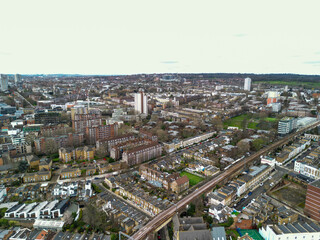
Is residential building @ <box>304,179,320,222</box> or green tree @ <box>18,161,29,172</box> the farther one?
green tree @ <box>18,161,29,172</box>

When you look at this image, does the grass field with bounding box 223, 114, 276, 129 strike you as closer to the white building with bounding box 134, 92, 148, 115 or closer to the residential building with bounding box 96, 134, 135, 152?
the white building with bounding box 134, 92, 148, 115

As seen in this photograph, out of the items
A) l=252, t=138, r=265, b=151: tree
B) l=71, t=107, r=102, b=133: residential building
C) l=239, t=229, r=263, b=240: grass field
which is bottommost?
l=239, t=229, r=263, b=240: grass field

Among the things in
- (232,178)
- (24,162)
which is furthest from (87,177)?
(232,178)

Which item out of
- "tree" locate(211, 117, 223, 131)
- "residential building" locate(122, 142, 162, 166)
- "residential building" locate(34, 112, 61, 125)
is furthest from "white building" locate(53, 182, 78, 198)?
"tree" locate(211, 117, 223, 131)

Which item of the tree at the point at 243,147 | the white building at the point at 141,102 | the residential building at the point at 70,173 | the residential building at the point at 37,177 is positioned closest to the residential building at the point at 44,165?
the residential building at the point at 37,177

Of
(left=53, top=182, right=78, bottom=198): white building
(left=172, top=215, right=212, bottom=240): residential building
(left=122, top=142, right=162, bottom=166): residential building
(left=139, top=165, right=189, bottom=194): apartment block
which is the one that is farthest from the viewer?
(left=122, top=142, right=162, bottom=166): residential building

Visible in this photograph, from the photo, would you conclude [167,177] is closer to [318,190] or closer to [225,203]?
[225,203]

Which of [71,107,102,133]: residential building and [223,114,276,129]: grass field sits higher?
[71,107,102,133]: residential building

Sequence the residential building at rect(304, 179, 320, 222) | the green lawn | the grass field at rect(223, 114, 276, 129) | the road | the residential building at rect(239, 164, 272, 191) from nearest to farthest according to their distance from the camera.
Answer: the road
the green lawn
the residential building at rect(304, 179, 320, 222)
the residential building at rect(239, 164, 272, 191)
the grass field at rect(223, 114, 276, 129)

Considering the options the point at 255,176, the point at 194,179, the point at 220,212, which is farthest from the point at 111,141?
the point at 255,176
